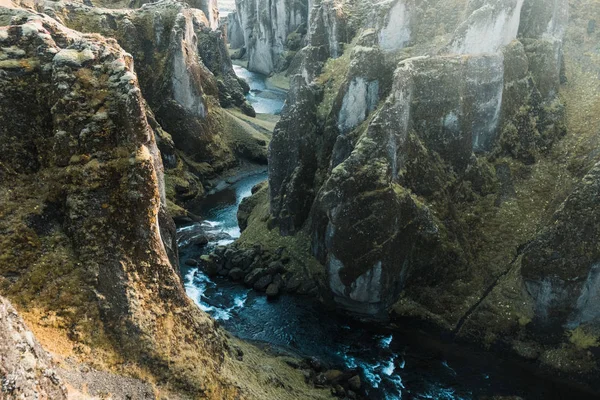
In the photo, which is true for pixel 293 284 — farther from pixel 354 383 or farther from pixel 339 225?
pixel 354 383

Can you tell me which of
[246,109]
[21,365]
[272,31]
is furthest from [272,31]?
[21,365]

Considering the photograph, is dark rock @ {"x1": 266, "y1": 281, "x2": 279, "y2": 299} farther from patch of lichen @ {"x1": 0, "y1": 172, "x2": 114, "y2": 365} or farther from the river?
patch of lichen @ {"x1": 0, "y1": 172, "x2": 114, "y2": 365}

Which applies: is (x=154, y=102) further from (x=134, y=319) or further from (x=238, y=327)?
(x=134, y=319)

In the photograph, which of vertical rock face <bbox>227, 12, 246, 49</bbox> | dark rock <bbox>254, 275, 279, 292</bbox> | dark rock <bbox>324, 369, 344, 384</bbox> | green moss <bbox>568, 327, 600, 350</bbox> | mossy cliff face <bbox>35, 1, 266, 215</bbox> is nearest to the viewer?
dark rock <bbox>324, 369, 344, 384</bbox>

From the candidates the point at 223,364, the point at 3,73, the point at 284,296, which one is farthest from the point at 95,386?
the point at 284,296

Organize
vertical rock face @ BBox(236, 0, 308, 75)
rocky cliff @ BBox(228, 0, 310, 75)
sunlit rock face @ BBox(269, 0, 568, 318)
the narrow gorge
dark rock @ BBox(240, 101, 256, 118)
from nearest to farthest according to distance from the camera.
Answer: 1. the narrow gorge
2. sunlit rock face @ BBox(269, 0, 568, 318)
3. dark rock @ BBox(240, 101, 256, 118)
4. rocky cliff @ BBox(228, 0, 310, 75)
5. vertical rock face @ BBox(236, 0, 308, 75)

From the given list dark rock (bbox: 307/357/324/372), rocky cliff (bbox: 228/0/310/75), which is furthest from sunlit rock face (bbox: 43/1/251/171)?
rocky cliff (bbox: 228/0/310/75)
